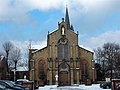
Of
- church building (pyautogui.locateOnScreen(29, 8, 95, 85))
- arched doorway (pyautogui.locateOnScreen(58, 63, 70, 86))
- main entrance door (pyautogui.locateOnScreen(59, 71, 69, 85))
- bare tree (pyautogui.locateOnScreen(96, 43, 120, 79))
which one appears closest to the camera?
church building (pyautogui.locateOnScreen(29, 8, 95, 85))

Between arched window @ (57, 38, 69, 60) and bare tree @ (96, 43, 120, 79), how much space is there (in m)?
14.8

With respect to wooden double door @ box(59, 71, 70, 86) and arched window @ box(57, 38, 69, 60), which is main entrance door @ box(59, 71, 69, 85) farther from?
arched window @ box(57, 38, 69, 60)

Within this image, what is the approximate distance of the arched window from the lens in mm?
83438

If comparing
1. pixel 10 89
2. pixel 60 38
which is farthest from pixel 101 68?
pixel 10 89

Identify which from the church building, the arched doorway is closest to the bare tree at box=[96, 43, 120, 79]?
the church building

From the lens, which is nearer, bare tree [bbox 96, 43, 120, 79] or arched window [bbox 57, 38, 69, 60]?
arched window [bbox 57, 38, 69, 60]

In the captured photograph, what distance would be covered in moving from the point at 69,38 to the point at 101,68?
19399mm

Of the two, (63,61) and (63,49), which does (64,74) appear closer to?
(63,61)

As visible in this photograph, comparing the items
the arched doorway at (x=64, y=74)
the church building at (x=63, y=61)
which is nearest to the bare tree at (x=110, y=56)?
the church building at (x=63, y=61)

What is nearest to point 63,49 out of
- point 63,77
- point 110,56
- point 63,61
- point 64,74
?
point 63,61

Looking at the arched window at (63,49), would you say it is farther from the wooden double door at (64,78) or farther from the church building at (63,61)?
the wooden double door at (64,78)

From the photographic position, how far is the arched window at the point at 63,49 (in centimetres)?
8344

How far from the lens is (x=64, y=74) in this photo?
83438 mm

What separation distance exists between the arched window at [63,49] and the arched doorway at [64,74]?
1.96m
